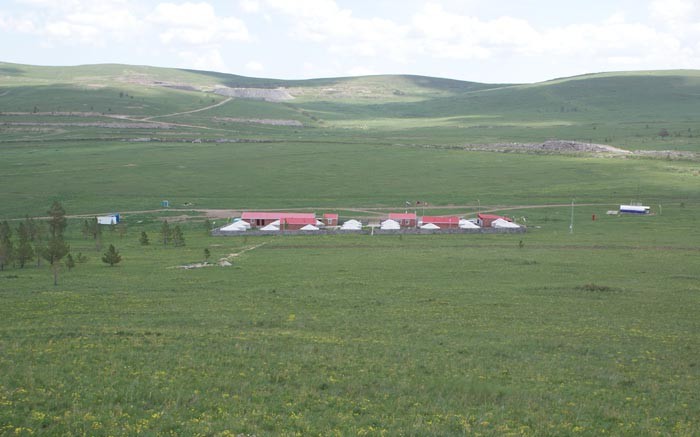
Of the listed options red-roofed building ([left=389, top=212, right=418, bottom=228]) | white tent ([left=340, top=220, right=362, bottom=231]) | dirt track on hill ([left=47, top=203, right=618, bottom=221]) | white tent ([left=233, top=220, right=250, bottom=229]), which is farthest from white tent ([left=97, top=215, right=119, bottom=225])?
red-roofed building ([left=389, top=212, right=418, bottom=228])

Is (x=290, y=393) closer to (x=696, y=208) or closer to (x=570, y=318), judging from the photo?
(x=570, y=318)

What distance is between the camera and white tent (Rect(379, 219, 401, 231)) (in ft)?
235

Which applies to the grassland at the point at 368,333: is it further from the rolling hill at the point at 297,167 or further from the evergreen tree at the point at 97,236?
the rolling hill at the point at 297,167

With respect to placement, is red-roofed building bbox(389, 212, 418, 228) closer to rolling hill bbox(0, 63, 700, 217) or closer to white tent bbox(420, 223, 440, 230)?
white tent bbox(420, 223, 440, 230)

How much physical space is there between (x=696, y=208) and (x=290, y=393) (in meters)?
82.6

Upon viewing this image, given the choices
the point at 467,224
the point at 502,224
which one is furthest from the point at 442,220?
the point at 502,224

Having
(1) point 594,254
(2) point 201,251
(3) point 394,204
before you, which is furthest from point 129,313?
(3) point 394,204

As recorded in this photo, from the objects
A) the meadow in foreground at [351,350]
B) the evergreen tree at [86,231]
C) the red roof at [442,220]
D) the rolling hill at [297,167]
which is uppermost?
the rolling hill at [297,167]

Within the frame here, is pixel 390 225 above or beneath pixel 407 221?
beneath

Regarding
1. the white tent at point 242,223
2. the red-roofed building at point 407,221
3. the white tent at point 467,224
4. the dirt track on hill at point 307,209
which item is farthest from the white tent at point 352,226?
the white tent at point 467,224

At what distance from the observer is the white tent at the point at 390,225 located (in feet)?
235

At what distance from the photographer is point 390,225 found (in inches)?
2844

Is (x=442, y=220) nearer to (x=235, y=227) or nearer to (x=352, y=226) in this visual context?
(x=352, y=226)

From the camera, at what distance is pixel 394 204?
91500 millimetres
